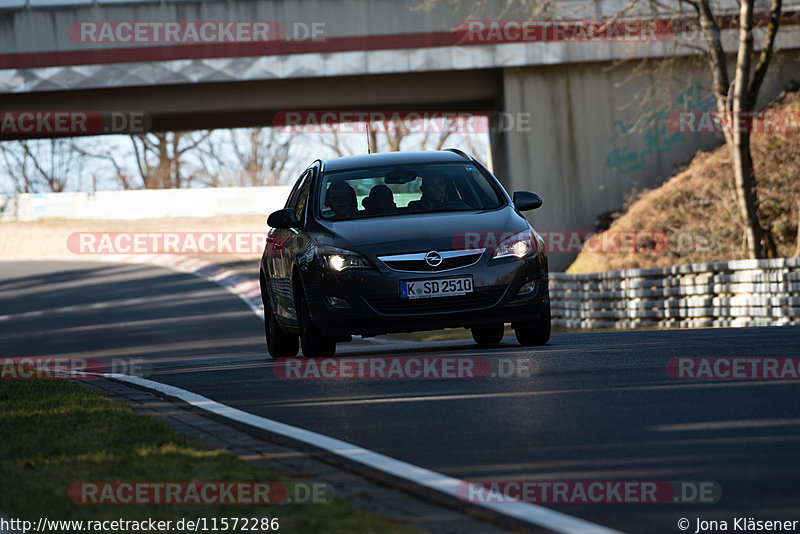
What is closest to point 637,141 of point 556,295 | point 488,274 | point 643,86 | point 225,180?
point 643,86

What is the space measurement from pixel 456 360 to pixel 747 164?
51.9ft

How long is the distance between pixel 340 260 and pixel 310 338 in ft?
2.78

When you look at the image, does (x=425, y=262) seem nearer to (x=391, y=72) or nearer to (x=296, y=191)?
(x=296, y=191)

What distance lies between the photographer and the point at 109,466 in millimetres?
5973

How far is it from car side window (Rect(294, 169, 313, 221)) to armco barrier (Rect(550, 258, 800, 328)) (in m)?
8.46

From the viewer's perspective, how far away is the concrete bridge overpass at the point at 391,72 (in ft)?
96.3

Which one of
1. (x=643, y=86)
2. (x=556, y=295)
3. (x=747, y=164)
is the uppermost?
(x=643, y=86)

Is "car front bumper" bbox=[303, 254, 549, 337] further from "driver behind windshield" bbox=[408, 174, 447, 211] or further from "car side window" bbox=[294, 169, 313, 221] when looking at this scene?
"car side window" bbox=[294, 169, 313, 221]

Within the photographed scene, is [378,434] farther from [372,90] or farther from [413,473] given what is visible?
[372,90]

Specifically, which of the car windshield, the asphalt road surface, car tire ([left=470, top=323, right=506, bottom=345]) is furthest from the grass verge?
car tire ([left=470, top=323, right=506, bottom=345])

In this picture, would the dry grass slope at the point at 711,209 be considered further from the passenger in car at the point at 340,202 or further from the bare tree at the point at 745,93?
the passenger in car at the point at 340,202

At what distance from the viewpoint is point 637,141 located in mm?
31094

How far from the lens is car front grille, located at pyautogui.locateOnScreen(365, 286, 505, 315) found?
10.5m

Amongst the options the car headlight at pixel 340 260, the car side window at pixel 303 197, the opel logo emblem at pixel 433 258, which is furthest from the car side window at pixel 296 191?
the opel logo emblem at pixel 433 258
